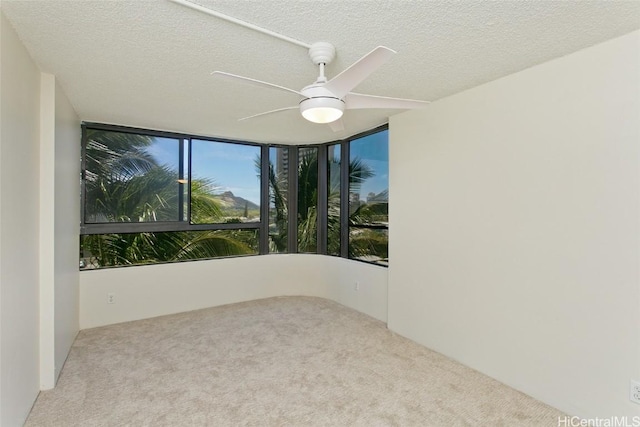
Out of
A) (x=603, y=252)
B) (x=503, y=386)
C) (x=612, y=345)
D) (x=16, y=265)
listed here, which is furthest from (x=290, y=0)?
(x=503, y=386)

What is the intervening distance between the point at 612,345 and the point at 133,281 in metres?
4.30

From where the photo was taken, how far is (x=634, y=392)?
6.08ft

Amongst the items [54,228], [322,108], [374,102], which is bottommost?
[54,228]

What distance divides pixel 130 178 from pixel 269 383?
2.94m

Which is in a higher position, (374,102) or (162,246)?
(374,102)

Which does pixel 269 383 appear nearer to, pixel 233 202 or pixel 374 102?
pixel 374 102

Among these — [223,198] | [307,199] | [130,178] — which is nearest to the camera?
[130,178]

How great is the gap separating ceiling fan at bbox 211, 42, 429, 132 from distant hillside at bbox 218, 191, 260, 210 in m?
3.00

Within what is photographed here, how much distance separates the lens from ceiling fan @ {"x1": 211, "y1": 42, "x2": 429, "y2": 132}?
149cm

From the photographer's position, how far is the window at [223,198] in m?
3.87

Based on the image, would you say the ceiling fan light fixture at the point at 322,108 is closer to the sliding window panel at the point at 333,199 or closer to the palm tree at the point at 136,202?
the sliding window panel at the point at 333,199

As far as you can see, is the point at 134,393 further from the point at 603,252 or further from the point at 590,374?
the point at 603,252

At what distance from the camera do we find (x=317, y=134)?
167 inches

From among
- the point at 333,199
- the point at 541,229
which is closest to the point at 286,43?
the point at 541,229
